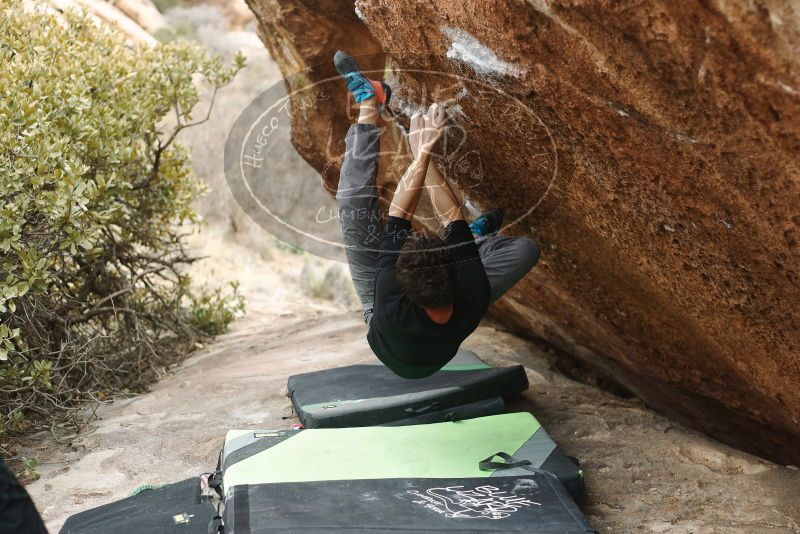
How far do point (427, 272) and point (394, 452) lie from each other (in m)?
0.78

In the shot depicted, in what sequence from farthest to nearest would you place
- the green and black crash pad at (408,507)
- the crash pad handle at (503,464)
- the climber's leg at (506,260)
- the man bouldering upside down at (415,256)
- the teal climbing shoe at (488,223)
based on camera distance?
the teal climbing shoe at (488,223) → the climber's leg at (506,260) → the crash pad handle at (503,464) → the man bouldering upside down at (415,256) → the green and black crash pad at (408,507)

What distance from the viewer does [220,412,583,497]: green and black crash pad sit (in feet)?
9.29

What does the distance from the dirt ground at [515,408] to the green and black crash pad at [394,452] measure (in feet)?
0.91

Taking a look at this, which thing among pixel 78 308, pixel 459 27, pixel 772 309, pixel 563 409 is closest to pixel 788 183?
pixel 772 309

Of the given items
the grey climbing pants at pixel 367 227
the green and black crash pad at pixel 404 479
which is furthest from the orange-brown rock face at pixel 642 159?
the green and black crash pad at pixel 404 479

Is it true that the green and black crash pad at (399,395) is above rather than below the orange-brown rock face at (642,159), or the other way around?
below

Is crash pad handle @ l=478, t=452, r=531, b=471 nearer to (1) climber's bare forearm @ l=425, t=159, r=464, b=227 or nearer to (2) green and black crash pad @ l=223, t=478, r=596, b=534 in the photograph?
(2) green and black crash pad @ l=223, t=478, r=596, b=534

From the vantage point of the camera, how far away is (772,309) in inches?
103

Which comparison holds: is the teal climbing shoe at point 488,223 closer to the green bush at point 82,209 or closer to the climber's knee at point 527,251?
the climber's knee at point 527,251

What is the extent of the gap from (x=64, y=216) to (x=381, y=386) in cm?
180

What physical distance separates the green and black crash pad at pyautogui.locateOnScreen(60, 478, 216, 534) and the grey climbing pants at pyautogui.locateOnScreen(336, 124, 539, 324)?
1.02m

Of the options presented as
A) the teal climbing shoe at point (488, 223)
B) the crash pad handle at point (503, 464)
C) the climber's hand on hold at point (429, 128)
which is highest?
the climber's hand on hold at point (429, 128)

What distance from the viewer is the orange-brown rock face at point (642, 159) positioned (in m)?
1.89

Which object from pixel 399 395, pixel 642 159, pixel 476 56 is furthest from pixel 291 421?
pixel 642 159
